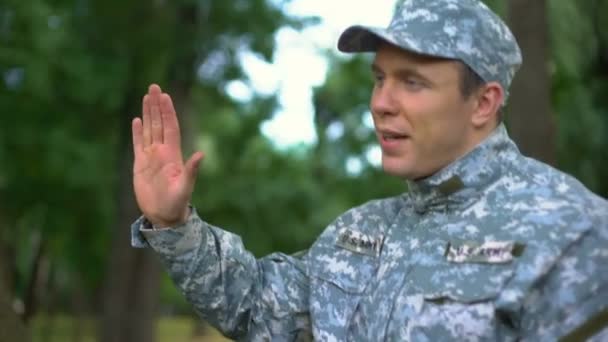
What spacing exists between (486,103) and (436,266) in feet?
1.36

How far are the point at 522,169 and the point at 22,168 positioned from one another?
12.9 meters

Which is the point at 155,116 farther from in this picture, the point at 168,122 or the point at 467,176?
the point at 467,176

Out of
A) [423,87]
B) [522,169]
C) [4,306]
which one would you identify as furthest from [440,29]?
[4,306]

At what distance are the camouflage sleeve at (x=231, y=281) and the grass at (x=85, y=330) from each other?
16493mm

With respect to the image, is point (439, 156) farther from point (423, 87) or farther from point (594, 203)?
point (594, 203)

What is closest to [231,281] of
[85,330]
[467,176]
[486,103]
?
[467,176]

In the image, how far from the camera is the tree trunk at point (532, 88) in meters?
6.72

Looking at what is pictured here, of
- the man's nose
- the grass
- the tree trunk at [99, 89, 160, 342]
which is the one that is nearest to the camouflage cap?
the man's nose

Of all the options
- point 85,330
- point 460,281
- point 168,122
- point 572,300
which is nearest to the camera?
point 572,300

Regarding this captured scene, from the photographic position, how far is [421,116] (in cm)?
288

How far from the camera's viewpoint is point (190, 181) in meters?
3.03

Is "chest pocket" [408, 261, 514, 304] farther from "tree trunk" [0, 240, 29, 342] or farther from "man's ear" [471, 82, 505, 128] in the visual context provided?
"tree trunk" [0, 240, 29, 342]

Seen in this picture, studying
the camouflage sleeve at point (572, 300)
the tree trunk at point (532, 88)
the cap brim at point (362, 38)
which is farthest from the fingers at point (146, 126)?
the tree trunk at point (532, 88)

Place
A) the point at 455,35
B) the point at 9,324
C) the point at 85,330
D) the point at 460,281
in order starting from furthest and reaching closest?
the point at 85,330, the point at 9,324, the point at 455,35, the point at 460,281
